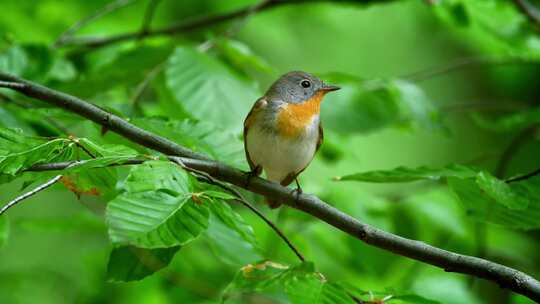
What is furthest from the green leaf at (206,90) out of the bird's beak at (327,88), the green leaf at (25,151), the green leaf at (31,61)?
the green leaf at (25,151)

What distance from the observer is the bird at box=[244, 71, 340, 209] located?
3379 mm

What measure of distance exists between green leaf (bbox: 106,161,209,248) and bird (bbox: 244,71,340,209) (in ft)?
4.81

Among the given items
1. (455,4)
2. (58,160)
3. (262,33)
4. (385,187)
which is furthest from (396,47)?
(58,160)

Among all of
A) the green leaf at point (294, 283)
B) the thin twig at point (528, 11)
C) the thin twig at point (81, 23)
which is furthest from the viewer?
the thin twig at point (528, 11)

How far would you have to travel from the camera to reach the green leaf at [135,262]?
217 centimetres

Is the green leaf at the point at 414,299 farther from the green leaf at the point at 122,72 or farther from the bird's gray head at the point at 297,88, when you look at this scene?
the green leaf at the point at 122,72

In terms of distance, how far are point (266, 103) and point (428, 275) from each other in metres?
1.67

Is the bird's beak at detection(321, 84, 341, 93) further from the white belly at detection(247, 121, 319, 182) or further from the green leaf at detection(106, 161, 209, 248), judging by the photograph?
the green leaf at detection(106, 161, 209, 248)

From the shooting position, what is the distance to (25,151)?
1.85m

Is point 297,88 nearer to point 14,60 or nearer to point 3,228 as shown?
point 14,60

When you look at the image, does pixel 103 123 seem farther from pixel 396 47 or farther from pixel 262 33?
pixel 396 47

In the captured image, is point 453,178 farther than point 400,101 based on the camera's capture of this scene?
No

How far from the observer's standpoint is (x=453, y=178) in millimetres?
2340

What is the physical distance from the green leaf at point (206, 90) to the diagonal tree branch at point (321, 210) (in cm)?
112
